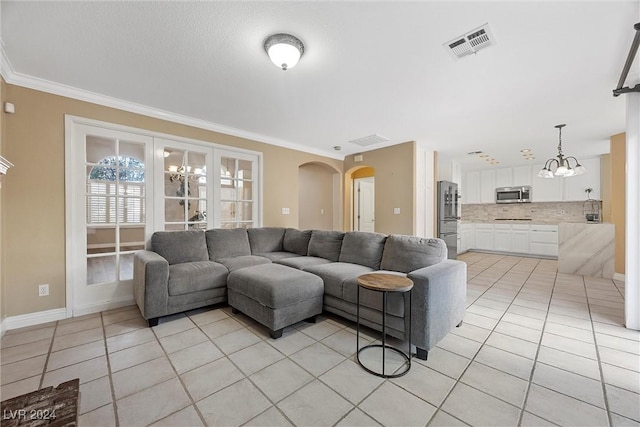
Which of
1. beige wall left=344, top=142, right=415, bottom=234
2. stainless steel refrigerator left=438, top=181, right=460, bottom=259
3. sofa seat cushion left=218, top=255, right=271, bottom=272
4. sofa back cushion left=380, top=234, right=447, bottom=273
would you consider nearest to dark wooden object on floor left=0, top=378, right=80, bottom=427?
sofa seat cushion left=218, top=255, right=271, bottom=272

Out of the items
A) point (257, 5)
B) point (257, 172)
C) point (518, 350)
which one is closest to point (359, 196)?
point (257, 172)

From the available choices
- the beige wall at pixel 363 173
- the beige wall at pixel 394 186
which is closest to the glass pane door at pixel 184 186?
the beige wall at pixel 394 186

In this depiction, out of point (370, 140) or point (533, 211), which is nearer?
point (370, 140)

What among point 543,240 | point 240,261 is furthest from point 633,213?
point 543,240

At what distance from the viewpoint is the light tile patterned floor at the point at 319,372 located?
1.44 meters

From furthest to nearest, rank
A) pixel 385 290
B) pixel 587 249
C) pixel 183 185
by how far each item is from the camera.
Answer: pixel 587 249 < pixel 183 185 < pixel 385 290

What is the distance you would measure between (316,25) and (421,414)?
2597 millimetres

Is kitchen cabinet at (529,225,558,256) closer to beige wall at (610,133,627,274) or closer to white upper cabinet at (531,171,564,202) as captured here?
white upper cabinet at (531,171,564,202)

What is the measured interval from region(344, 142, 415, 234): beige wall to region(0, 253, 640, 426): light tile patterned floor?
2.34 metres

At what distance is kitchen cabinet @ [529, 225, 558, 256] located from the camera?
620 centimetres

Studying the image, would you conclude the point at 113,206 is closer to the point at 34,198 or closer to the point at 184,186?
the point at 34,198

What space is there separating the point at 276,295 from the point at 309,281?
0.39 metres

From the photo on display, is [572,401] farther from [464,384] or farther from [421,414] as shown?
[421,414]

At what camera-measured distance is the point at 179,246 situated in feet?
10.5
